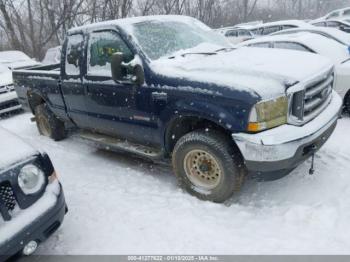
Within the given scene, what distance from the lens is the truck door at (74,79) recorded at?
495 centimetres

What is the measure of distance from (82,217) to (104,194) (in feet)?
1.64

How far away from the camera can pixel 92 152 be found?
575 cm

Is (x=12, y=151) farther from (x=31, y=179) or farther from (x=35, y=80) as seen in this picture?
(x=35, y=80)

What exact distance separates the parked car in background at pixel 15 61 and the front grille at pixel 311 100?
854 centimetres

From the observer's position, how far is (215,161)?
3689mm

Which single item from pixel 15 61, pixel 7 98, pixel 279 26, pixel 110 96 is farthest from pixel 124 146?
pixel 279 26

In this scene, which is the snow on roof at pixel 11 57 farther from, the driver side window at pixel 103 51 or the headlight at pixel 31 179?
the headlight at pixel 31 179

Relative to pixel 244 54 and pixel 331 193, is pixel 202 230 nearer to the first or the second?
pixel 331 193

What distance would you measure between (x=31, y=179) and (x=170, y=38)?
8.15 ft

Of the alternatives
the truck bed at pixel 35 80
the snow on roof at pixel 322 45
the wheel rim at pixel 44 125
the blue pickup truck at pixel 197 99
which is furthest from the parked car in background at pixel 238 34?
the blue pickup truck at pixel 197 99

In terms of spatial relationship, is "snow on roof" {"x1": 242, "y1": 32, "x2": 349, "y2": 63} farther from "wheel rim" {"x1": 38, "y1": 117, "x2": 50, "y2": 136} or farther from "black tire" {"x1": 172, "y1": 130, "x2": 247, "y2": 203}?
"wheel rim" {"x1": 38, "y1": 117, "x2": 50, "y2": 136}

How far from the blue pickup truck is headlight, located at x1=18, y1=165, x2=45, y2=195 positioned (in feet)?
4.89

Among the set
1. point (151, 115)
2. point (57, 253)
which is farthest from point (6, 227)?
point (151, 115)


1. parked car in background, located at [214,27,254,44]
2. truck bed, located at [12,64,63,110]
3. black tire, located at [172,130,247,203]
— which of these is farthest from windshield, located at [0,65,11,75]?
parked car in background, located at [214,27,254,44]
